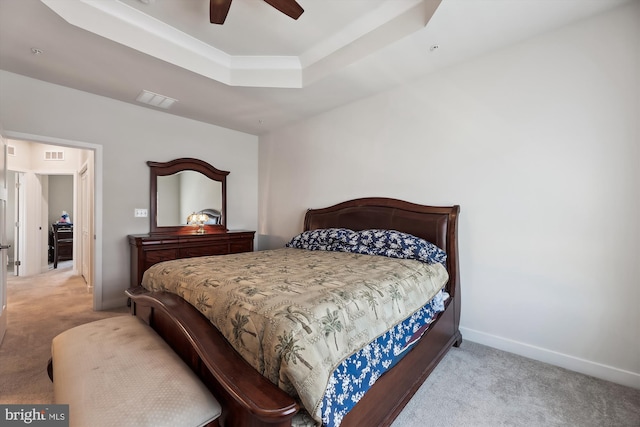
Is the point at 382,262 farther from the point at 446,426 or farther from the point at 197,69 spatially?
the point at 197,69

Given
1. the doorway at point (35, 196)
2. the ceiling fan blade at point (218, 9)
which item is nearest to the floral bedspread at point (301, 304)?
the ceiling fan blade at point (218, 9)

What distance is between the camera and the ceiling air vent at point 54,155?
5.00 m

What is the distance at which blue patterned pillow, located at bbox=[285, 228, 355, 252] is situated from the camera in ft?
9.66

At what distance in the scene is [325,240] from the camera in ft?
10.1

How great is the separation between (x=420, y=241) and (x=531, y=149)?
1163 mm

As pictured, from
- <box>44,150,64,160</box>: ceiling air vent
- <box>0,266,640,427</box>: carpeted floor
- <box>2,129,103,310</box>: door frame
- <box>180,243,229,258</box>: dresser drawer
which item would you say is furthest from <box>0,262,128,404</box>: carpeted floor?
<box>44,150,64,160</box>: ceiling air vent

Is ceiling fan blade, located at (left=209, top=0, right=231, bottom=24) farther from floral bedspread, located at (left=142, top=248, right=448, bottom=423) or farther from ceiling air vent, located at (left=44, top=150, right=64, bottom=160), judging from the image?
ceiling air vent, located at (left=44, top=150, right=64, bottom=160)

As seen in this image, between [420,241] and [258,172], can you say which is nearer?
[420,241]

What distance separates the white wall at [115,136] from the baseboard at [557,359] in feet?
13.2

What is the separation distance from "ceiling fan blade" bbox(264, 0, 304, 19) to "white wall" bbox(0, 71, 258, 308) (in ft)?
8.69

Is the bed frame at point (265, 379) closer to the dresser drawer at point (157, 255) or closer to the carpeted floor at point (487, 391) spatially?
the carpeted floor at point (487, 391)

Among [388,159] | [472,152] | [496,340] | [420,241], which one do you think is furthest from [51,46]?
[496,340]

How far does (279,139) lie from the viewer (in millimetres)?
4496

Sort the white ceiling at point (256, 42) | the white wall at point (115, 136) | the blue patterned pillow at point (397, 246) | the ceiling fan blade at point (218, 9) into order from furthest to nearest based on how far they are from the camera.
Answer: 1. the white wall at point (115, 136)
2. the blue patterned pillow at point (397, 246)
3. the white ceiling at point (256, 42)
4. the ceiling fan blade at point (218, 9)
